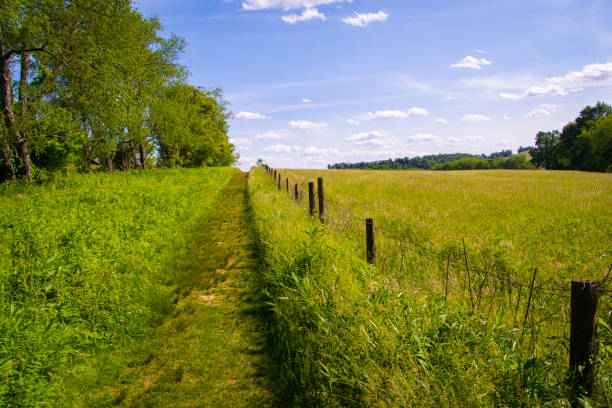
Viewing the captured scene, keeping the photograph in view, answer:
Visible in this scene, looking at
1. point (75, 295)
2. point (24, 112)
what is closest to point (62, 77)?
point (24, 112)

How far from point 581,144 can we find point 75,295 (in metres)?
86.4

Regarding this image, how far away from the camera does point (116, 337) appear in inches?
169

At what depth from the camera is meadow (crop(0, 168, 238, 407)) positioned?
3.21 m

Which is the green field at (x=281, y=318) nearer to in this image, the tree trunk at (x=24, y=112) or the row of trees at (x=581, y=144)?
the tree trunk at (x=24, y=112)

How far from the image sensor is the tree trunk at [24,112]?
42.9ft

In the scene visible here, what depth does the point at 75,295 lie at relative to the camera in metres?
4.45

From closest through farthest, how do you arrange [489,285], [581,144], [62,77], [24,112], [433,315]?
[433,315] < [489,285] < [24,112] < [62,77] < [581,144]

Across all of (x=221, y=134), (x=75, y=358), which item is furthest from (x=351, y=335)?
(x=221, y=134)

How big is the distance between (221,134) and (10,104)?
33.5m

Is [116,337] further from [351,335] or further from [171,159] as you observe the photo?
[171,159]

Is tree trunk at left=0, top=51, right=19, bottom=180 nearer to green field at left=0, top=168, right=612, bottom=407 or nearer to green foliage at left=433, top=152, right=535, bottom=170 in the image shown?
green field at left=0, top=168, right=612, bottom=407

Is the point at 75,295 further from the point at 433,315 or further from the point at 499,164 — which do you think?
the point at 499,164

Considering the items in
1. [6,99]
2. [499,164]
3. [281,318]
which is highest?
[499,164]

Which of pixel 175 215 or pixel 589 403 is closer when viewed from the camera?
pixel 589 403
